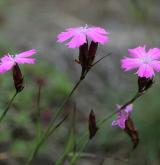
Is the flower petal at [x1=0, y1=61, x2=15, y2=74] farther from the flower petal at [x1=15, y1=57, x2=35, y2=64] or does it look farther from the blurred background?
the blurred background

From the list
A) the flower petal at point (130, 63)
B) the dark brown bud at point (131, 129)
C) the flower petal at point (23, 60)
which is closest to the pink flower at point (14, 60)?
the flower petal at point (23, 60)

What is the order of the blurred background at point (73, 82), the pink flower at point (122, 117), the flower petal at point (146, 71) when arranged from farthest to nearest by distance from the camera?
the blurred background at point (73, 82) < the pink flower at point (122, 117) < the flower petal at point (146, 71)

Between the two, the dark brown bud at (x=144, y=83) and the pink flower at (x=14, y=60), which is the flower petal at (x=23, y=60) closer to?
the pink flower at (x=14, y=60)

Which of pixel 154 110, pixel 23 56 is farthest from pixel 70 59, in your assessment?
pixel 23 56

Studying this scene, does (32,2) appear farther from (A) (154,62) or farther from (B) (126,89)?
(A) (154,62)

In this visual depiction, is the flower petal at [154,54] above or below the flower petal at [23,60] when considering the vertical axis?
above

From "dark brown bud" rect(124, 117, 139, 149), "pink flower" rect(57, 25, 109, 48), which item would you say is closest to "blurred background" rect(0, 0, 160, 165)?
"dark brown bud" rect(124, 117, 139, 149)
